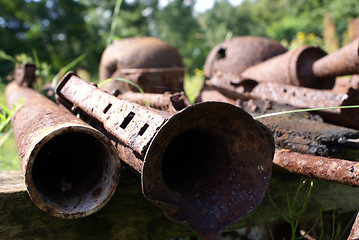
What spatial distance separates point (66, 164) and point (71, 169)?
74 millimetres

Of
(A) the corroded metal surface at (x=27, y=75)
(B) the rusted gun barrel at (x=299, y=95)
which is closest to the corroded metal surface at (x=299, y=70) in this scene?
(B) the rusted gun barrel at (x=299, y=95)

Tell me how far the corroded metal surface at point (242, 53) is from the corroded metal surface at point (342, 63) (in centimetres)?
96

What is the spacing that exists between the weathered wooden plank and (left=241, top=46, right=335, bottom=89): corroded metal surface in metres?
1.20

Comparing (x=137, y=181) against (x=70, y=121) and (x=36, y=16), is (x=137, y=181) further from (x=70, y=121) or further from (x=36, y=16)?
(x=36, y=16)

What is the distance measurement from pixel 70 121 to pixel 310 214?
1.37m

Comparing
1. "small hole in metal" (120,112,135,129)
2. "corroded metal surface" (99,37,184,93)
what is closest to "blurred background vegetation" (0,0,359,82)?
"corroded metal surface" (99,37,184,93)

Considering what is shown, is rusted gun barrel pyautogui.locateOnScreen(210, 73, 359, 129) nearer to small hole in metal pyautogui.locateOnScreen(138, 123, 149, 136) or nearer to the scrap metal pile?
the scrap metal pile

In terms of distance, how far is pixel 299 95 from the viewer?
221 centimetres

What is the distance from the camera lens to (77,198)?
4.00 feet

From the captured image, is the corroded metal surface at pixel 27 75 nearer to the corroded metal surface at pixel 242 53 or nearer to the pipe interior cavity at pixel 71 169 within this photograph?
the corroded metal surface at pixel 242 53

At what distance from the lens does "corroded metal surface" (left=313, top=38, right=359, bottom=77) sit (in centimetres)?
232

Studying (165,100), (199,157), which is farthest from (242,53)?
(199,157)

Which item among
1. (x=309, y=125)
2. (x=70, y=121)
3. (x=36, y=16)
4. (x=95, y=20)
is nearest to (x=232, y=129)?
(x=70, y=121)

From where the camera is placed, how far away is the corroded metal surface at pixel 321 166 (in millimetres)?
1181
